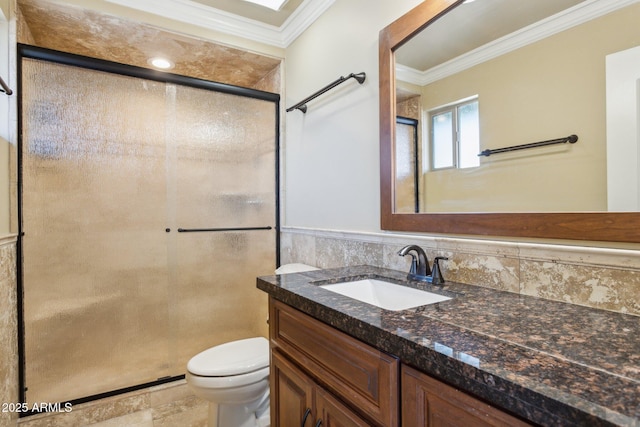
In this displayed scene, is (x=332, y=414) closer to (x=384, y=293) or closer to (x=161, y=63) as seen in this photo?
(x=384, y=293)

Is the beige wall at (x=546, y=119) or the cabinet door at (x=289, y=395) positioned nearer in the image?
the beige wall at (x=546, y=119)

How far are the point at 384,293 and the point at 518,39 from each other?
1.01 metres

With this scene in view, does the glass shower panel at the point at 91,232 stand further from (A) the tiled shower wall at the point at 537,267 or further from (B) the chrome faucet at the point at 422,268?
(B) the chrome faucet at the point at 422,268

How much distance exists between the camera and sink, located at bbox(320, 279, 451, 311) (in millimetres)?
1162

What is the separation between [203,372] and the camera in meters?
1.57

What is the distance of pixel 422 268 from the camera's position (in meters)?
1.28

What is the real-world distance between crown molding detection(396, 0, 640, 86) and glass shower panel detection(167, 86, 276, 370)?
1303mm

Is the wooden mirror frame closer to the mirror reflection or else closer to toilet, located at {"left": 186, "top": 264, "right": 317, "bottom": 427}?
the mirror reflection

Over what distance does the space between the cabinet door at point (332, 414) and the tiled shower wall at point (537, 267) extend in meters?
0.63

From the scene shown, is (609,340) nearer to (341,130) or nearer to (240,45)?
(341,130)

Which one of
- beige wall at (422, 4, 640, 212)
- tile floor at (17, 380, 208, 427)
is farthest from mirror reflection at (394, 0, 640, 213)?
tile floor at (17, 380, 208, 427)

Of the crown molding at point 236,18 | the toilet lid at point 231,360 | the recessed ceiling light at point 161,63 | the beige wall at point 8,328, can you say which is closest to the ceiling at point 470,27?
the crown molding at point 236,18

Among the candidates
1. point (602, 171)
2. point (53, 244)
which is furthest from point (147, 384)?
point (602, 171)

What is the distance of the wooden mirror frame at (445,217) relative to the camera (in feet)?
2.87
